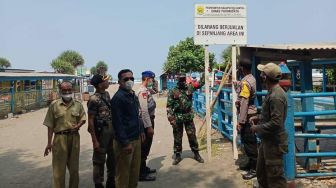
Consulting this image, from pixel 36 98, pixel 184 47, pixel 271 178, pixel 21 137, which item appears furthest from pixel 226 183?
pixel 184 47

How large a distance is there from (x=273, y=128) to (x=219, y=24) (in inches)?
122

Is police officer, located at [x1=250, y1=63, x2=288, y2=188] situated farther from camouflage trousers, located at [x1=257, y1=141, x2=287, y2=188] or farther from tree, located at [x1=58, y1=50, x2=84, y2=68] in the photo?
tree, located at [x1=58, y1=50, x2=84, y2=68]

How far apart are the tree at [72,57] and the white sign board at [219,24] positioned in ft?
264

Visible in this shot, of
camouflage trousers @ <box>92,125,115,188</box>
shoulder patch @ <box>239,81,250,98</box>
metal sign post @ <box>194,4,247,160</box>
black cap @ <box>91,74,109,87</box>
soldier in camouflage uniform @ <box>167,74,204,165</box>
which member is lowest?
camouflage trousers @ <box>92,125,115,188</box>

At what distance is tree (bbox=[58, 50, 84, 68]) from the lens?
3297 inches

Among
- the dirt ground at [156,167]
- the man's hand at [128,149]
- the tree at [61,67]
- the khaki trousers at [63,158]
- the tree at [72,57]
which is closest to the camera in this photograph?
the man's hand at [128,149]

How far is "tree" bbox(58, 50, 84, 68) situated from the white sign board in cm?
8033

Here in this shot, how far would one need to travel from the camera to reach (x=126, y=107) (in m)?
4.70

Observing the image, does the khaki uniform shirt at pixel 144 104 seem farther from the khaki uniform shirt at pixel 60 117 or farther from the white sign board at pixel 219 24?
the white sign board at pixel 219 24

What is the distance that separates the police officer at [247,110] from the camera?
18.9 ft

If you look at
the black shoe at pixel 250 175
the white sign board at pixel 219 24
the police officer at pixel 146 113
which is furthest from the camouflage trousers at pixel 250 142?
the white sign board at pixel 219 24

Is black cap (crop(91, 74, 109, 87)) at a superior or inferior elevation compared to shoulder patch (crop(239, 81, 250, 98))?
superior

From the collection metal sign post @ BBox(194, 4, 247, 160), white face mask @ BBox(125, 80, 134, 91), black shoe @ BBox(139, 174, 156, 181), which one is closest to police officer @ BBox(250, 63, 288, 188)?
white face mask @ BBox(125, 80, 134, 91)

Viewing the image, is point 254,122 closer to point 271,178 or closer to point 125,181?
point 271,178
